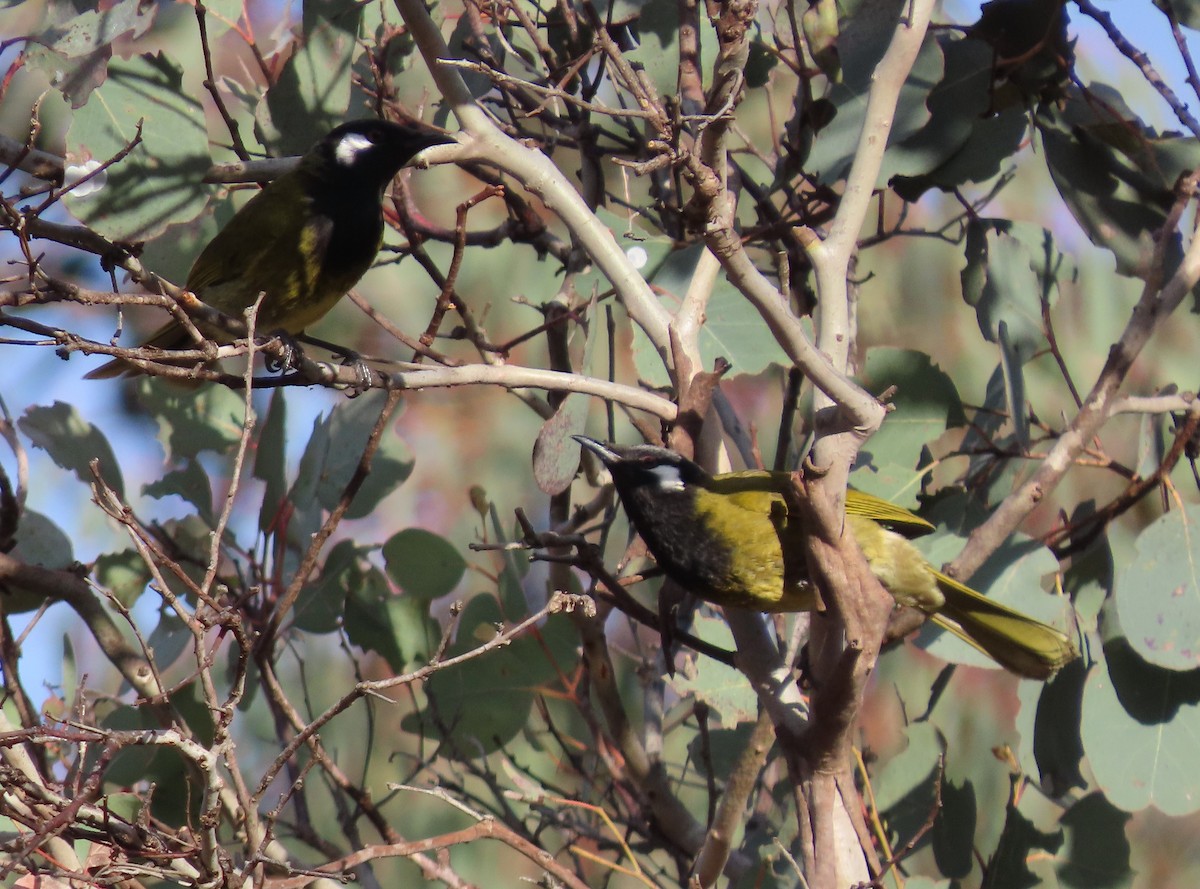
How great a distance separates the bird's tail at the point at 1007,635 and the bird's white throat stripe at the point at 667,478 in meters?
0.53

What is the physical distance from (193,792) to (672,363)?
1449mm

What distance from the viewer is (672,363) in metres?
2.01

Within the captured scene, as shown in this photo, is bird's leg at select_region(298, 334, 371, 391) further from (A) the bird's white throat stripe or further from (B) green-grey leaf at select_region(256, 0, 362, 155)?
(A) the bird's white throat stripe

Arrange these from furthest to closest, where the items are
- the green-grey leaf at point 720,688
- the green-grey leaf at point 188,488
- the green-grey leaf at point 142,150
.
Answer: the green-grey leaf at point 188,488, the green-grey leaf at point 720,688, the green-grey leaf at point 142,150

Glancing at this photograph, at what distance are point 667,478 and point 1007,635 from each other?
736 mm

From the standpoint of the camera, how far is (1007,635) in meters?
→ 2.44

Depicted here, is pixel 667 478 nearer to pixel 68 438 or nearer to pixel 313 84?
pixel 313 84

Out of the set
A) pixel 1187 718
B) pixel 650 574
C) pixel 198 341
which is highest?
pixel 198 341

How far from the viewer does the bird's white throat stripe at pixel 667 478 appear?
94.7 inches

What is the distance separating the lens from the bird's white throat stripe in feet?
7.89

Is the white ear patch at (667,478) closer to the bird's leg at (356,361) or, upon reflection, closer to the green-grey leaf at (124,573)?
the bird's leg at (356,361)

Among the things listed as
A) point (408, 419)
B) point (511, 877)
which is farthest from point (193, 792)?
point (408, 419)

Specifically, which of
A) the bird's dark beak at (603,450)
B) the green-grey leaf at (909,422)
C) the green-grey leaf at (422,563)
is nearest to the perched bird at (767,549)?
the bird's dark beak at (603,450)

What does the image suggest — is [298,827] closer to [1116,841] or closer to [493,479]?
[1116,841]
